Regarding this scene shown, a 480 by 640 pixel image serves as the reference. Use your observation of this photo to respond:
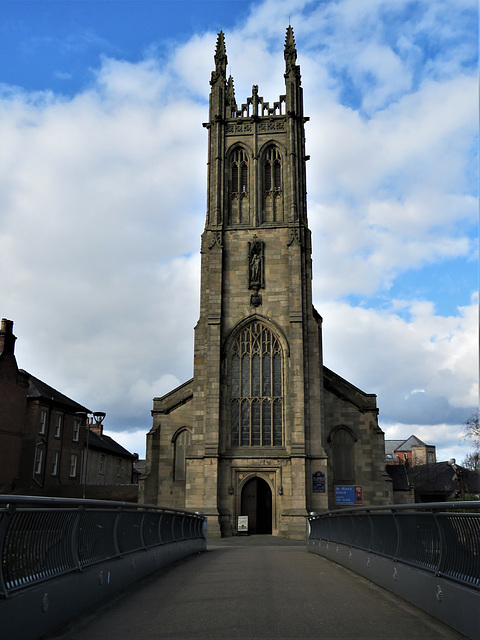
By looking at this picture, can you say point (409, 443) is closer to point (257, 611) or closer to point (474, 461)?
point (474, 461)

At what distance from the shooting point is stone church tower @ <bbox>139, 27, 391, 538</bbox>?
31891 millimetres

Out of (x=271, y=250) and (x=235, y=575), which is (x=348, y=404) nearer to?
(x=271, y=250)

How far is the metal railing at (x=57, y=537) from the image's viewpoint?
5.57m

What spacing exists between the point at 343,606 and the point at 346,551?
5278 mm

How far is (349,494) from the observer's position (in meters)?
32.2

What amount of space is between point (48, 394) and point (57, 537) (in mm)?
38745

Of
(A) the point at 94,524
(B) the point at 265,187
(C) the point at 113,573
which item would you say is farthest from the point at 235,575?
(B) the point at 265,187

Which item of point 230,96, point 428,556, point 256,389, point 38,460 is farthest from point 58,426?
point 428,556

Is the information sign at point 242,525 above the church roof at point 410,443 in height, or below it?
below

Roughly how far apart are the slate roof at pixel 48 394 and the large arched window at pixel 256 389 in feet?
50.5

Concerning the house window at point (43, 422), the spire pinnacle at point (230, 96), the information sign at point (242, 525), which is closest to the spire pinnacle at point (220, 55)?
the spire pinnacle at point (230, 96)

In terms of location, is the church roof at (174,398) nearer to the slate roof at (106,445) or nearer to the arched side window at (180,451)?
the arched side window at (180,451)

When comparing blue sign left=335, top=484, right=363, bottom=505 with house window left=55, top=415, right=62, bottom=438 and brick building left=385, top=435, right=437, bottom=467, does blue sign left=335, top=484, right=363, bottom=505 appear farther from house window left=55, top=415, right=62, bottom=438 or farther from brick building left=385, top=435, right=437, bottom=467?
brick building left=385, top=435, right=437, bottom=467

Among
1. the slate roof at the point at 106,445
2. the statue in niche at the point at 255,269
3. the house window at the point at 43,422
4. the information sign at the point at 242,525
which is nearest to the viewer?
the information sign at the point at 242,525
